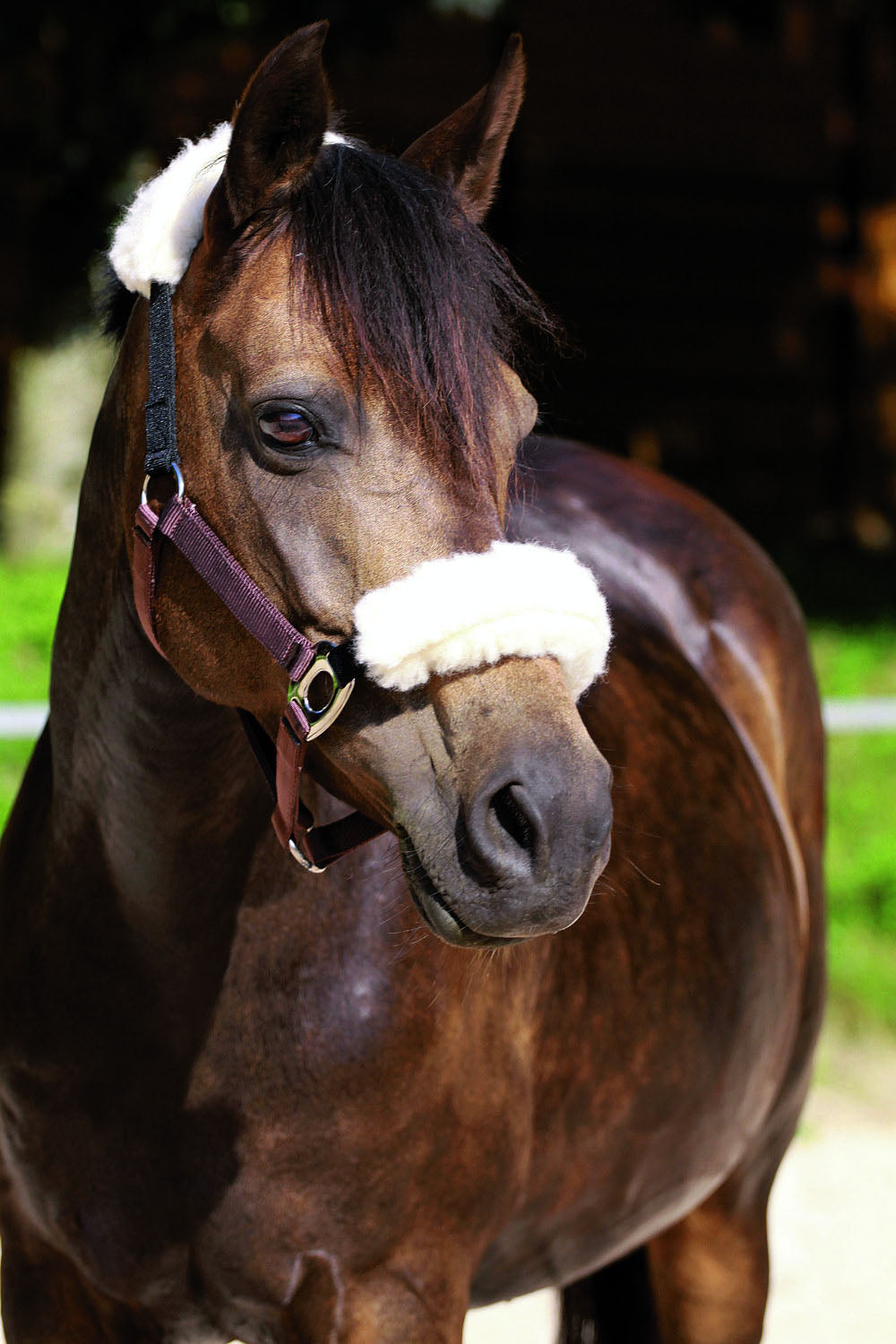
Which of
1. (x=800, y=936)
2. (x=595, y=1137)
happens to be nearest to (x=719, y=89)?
(x=800, y=936)

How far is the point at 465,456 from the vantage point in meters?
1.37

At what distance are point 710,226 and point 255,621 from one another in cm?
1075

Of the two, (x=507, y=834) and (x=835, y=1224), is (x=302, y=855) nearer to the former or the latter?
(x=507, y=834)

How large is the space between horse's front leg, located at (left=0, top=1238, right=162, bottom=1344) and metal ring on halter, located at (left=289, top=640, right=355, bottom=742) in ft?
2.65

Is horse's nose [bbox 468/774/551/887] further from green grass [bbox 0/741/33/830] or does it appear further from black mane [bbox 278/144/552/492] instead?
green grass [bbox 0/741/33/830]

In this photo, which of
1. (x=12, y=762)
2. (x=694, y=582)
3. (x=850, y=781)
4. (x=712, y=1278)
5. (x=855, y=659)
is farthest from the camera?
(x=855, y=659)

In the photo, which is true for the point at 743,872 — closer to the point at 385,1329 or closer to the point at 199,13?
the point at 385,1329

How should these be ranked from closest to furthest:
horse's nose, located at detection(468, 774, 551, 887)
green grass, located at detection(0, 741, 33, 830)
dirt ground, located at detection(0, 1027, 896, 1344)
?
horse's nose, located at detection(468, 774, 551, 887) < dirt ground, located at detection(0, 1027, 896, 1344) < green grass, located at detection(0, 741, 33, 830)

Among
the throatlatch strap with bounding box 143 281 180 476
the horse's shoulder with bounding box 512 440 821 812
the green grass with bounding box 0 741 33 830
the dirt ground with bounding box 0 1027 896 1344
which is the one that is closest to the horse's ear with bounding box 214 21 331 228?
the throatlatch strap with bounding box 143 281 180 476

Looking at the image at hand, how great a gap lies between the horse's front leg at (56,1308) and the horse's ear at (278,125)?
122 cm

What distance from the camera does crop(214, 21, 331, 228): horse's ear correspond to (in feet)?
4.37

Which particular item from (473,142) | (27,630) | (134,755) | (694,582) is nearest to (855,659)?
(27,630)

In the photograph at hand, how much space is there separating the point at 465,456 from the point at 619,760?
88 centimetres

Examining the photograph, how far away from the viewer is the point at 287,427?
1353 millimetres
